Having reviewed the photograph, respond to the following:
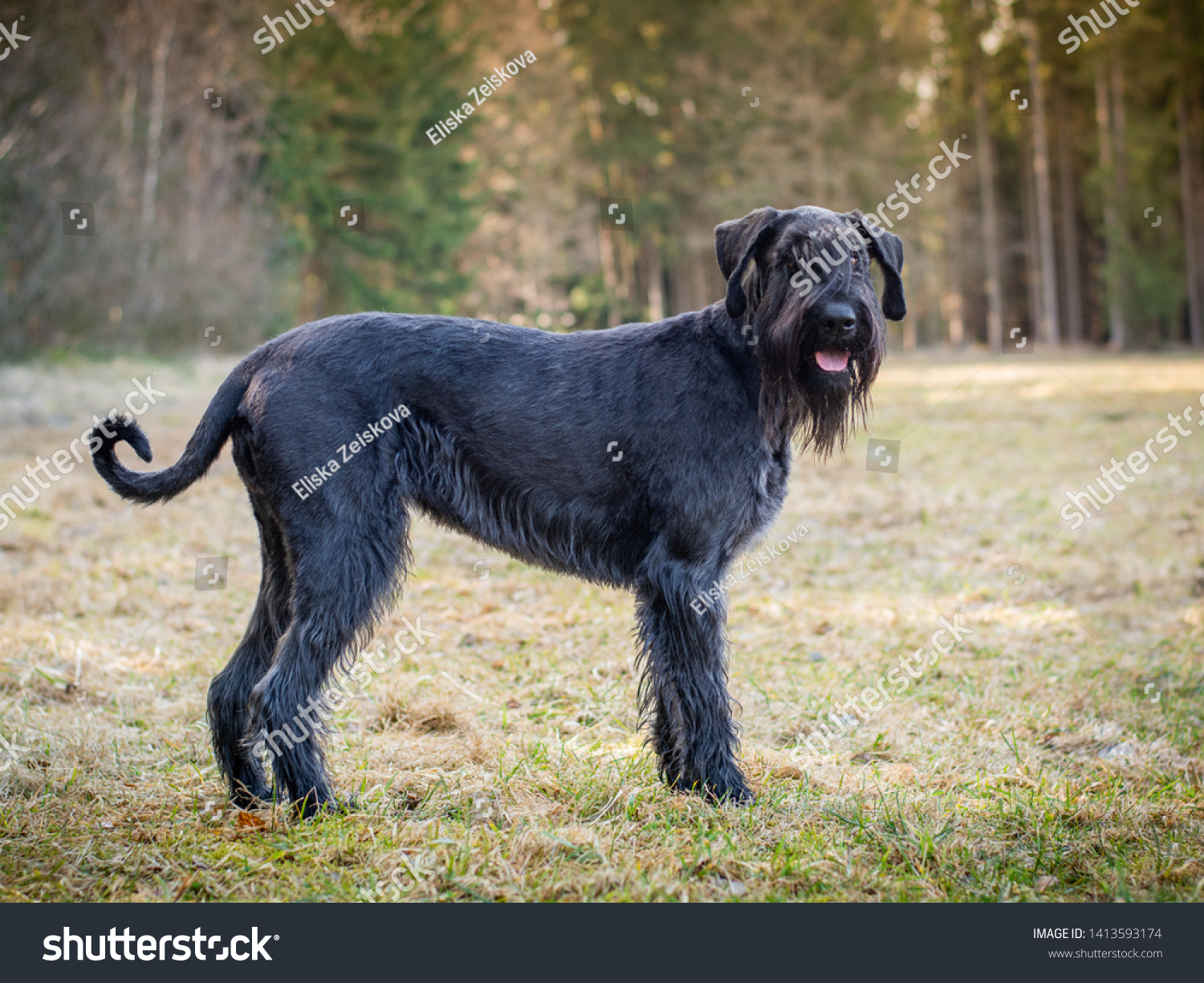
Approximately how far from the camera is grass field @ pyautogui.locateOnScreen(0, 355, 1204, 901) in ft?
9.04

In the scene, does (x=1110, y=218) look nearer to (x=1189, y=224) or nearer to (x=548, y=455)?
(x=1189, y=224)

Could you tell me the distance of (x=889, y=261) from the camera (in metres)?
3.46

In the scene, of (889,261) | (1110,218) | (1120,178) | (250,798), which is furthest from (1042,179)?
(250,798)

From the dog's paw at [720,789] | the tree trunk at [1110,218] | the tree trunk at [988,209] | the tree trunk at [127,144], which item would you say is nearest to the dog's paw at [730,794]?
the dog's paw at [720,789]

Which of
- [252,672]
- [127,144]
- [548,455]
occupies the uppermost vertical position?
[127,144]

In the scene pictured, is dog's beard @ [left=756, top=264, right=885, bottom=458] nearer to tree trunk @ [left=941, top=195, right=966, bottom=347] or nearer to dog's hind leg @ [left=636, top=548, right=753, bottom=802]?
dog's hind leg @ [left=636, top=548, right=753, bottom=802]

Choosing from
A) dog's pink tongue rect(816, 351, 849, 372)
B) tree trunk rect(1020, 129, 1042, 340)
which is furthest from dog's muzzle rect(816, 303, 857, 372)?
tree trunk rect(1020, 129, 1042, 340)

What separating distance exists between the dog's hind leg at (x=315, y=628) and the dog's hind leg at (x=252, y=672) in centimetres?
17

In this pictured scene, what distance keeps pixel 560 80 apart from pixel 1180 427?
714 inches

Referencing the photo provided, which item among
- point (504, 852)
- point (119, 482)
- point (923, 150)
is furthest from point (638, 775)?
point (923, 150)

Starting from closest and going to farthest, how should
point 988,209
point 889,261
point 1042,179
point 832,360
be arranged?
1. point 832,360
2. point 889,261
3. point 1042,179
4. point 988,209

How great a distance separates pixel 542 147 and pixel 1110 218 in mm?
16763

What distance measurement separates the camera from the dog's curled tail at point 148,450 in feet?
10.3

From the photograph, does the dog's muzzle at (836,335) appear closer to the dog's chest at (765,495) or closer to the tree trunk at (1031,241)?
the dog's chest at (765,495)
